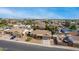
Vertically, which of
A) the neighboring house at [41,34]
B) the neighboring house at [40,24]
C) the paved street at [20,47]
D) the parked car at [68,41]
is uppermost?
the neighboring house at [40,24]

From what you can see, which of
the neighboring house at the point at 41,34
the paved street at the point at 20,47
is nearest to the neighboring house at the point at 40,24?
the neighboring house at the point at 41,34

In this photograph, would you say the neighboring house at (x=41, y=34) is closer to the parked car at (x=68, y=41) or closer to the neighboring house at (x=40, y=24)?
the neighboring house at (x=40, y=24)

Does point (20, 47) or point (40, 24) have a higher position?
point (40, 24)

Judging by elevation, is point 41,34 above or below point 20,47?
above

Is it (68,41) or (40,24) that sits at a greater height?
(40,24)

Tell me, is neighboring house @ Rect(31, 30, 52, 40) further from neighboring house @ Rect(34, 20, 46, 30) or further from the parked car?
the parked car

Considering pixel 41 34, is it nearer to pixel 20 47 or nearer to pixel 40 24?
pixel 40 24

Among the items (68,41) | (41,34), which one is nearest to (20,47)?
(41,34)

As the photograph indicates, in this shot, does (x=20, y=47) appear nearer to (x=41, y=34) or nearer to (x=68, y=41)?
(x=41, y=34)

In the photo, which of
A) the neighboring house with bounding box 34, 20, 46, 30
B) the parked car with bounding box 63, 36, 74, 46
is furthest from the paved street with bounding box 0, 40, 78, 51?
the neighboring house with bounding box 34, 20, 46, 30
